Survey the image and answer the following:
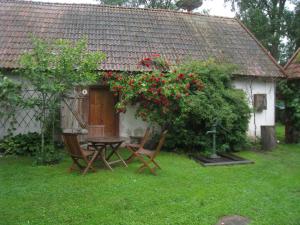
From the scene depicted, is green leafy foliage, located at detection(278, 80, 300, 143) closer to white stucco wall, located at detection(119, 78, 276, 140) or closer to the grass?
white stucco wall, located at detection(119, 78, 276, 140)

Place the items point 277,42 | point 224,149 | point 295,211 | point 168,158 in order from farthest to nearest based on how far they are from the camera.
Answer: point 277,42
point 224,149
point 168,158
point 295,211

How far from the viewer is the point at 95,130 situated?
32.4ft

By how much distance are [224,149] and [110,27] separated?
6.05 meters

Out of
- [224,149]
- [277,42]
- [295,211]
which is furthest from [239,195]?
[277,42]

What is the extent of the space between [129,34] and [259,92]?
5.20m

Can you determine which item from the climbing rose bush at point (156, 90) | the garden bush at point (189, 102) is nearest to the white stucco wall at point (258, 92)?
the climbing rose bush at point (156, 90)

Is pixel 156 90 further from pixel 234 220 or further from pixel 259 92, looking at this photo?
pixel 234 220

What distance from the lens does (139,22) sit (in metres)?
12.0

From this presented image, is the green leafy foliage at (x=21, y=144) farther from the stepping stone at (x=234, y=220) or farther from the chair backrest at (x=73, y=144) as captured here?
the stepping stone at (x=234, y=220)

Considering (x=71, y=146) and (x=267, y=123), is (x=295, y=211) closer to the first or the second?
(x=71, y=146)

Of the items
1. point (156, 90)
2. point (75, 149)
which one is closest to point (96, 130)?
point (156, 90)

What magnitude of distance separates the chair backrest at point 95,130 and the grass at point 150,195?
2.46m

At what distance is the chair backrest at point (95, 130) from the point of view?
981 cm

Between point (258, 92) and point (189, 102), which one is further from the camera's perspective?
point (258, 92)
